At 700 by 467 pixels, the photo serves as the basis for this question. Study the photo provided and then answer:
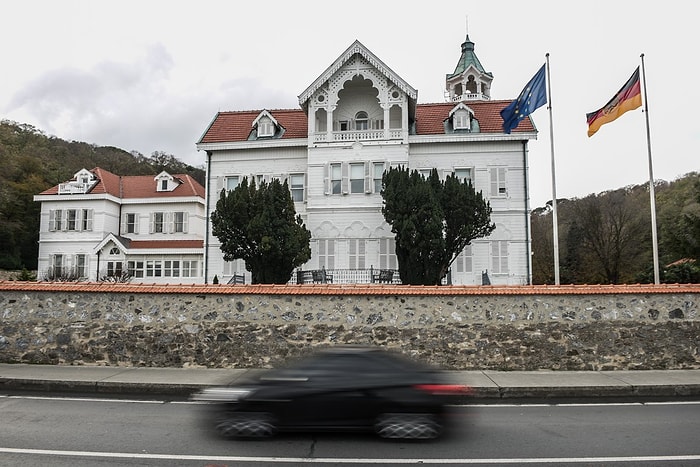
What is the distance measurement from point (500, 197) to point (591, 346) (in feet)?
65.2

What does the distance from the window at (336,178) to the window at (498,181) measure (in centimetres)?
931

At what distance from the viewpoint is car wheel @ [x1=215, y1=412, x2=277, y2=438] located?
21.5 feet

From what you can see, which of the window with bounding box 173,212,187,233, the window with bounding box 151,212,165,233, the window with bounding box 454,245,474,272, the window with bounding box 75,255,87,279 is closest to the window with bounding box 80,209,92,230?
the window with bounding box 75,255,87,279

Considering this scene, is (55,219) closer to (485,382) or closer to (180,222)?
(180,222)

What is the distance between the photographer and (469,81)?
49.5 m

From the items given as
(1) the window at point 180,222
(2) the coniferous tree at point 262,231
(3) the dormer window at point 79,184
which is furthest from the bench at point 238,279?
(3) the dormer window at point 79,184

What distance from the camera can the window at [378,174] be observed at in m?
30.6

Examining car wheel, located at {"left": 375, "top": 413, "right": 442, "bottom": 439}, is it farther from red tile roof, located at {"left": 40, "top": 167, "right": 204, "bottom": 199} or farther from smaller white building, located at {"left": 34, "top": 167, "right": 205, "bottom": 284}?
red tile roof, located at {"left": 40, "top": 167, "right": 204, "bottom": 199}

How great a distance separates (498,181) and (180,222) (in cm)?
2579

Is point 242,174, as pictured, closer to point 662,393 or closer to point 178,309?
point 178,309

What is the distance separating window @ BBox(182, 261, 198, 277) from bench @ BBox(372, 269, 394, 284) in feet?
57.8


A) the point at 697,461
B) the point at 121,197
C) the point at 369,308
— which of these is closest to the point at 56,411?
the point at 369,308

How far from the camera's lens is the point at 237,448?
6.24 metres

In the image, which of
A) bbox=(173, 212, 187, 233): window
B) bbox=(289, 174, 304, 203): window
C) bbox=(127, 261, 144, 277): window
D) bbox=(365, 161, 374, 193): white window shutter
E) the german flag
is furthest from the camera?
bbox=(173, 212, 187, 233): window
